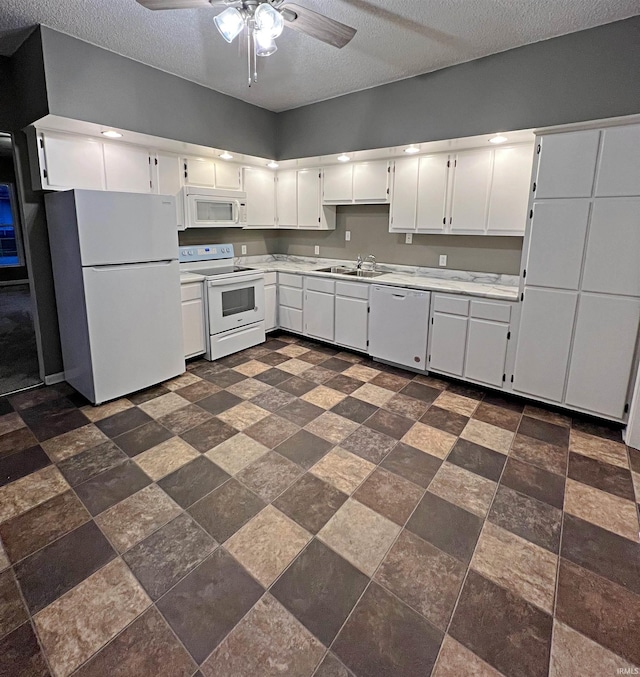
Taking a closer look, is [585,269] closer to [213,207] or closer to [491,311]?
[491,311]

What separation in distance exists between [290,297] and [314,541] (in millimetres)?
3324

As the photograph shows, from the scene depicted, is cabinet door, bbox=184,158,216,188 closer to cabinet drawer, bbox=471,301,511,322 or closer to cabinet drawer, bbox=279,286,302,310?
cabinet drawer, bbox=279,286,302,310

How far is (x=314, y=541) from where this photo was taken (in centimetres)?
184

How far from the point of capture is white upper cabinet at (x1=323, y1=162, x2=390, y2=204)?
13.5ft

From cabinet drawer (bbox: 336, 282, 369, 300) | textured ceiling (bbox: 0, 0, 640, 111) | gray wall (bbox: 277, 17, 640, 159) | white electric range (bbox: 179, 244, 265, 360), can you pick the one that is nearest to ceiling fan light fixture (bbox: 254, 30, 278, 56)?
textured ceiling (bbox: 0, 0, 640, 111)

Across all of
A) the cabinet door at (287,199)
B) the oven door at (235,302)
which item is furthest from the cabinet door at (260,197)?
the oven door at (235,302)

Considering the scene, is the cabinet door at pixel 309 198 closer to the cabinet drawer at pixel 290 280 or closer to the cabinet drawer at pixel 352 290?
the cabinet drawer at pixel 290 280

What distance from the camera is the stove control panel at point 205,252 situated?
14.3 feet

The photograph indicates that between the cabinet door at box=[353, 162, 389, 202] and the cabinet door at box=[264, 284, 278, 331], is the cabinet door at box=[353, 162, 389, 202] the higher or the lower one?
the higher one

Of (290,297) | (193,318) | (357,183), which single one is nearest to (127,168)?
(193,318)

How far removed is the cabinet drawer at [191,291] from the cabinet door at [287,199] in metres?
1.67

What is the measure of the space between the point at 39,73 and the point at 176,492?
302 centimetres

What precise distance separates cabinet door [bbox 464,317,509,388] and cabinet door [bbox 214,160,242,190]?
9.99 ft

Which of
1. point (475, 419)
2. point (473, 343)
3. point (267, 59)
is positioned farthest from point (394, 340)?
point (267, 59)
